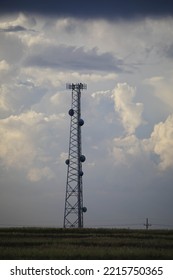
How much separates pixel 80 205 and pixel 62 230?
7471 millimetres

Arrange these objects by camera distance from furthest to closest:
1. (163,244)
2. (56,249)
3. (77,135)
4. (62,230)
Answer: (77,135) < (62,230) < (163,244) < (56,249)

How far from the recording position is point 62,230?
2094 inches

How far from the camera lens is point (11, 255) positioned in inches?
1266
